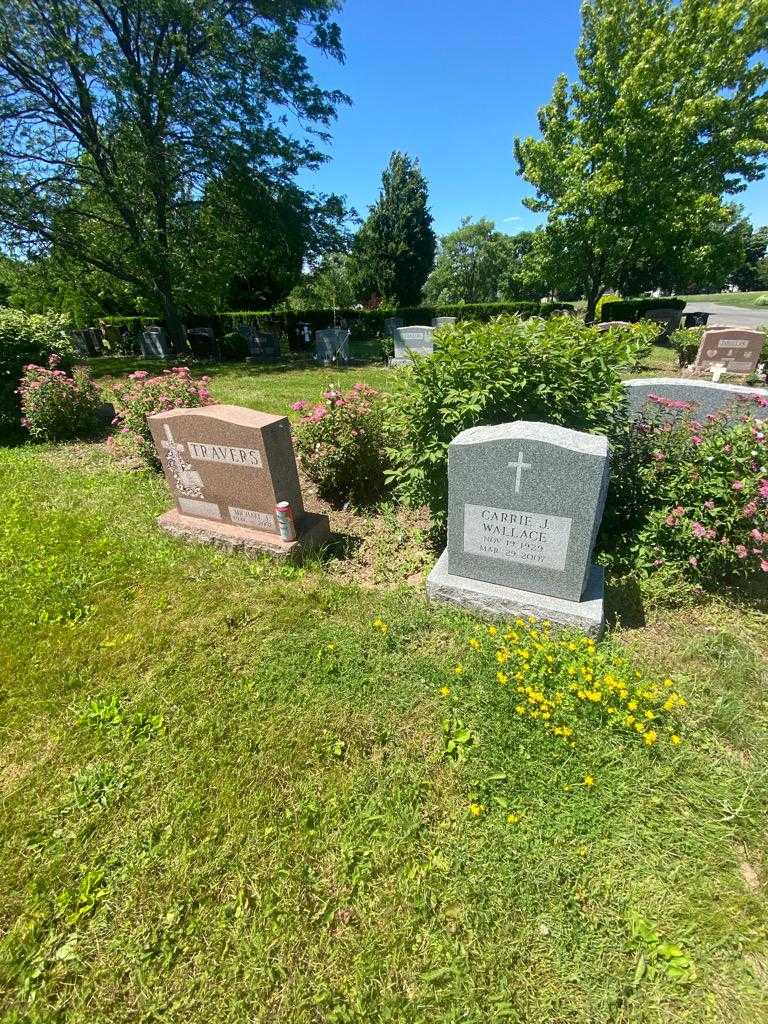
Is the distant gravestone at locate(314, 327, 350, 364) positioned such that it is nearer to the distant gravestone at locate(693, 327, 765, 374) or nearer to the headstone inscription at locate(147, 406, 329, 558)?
the distant gravestone at locate(693, 327, 765, 374)

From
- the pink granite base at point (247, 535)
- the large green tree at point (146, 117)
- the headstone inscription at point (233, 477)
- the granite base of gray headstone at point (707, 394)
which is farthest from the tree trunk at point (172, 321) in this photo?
the granite base of gray headstone at point (707, 394)

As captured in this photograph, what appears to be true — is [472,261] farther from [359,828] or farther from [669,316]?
[359,828]

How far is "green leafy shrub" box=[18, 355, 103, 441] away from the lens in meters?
6.98

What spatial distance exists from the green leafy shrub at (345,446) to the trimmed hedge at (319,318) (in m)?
15.3

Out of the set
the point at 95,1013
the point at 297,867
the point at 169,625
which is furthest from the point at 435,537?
the point at 95,1013

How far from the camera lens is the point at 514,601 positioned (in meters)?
3.05

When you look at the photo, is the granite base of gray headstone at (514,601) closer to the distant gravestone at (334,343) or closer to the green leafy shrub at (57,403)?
the green leafy shrub at (57,403)

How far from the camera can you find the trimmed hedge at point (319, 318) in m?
20.8

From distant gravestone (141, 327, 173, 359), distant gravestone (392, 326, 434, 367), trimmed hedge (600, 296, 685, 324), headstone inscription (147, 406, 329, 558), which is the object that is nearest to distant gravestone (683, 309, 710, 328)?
trimmed hedge (600, 296, 685, 324)

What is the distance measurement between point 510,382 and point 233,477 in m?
2.54

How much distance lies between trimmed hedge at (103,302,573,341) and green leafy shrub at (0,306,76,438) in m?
11.6

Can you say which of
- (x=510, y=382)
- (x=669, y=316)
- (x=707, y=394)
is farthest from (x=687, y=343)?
(x=510, y=382)

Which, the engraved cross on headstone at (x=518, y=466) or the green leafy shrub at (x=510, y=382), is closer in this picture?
the engraved cross on headstone at (x=518, y=466)

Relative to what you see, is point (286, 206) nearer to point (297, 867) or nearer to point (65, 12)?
point (65, 12)
